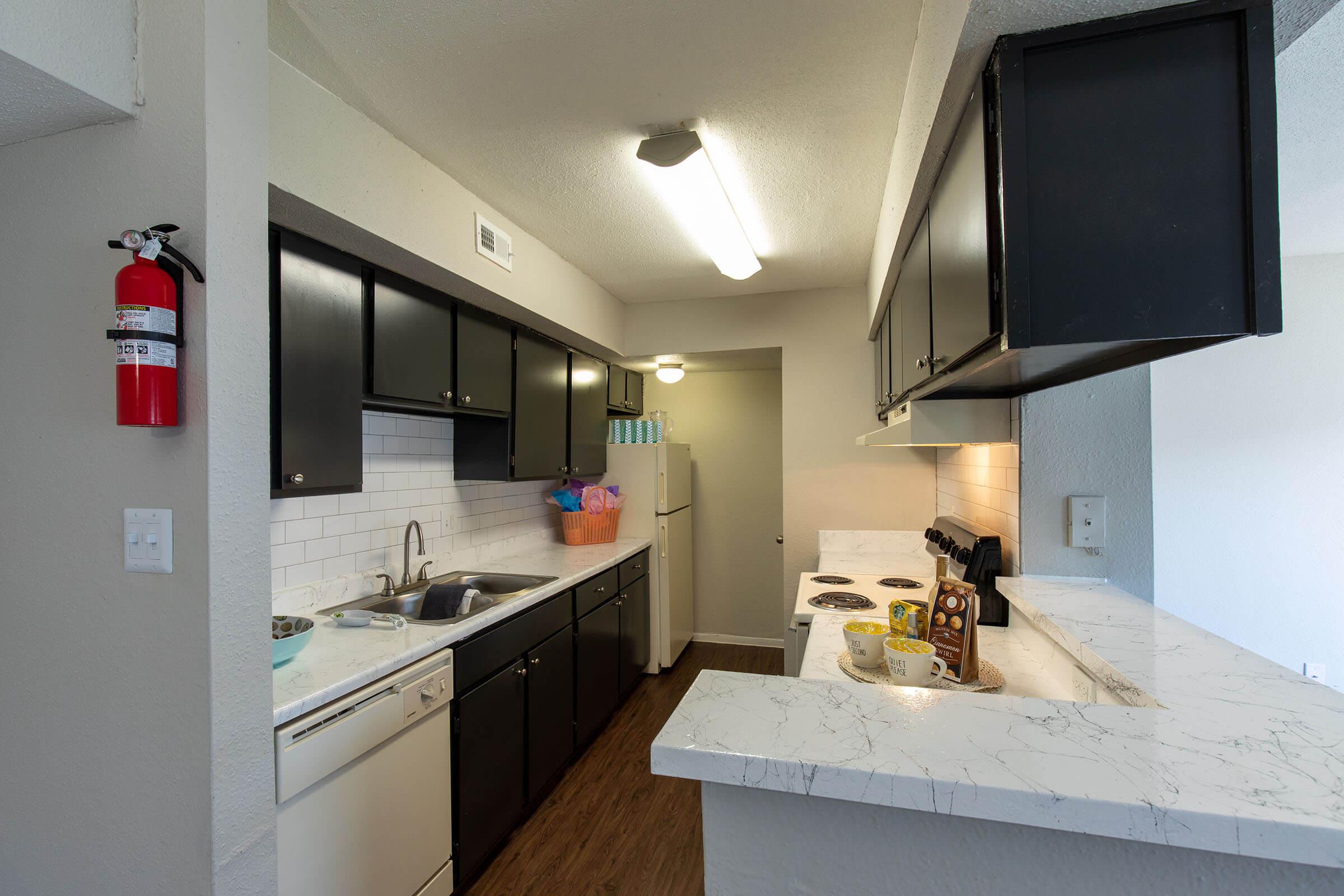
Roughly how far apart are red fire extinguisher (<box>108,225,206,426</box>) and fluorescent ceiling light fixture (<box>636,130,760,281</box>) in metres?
1.36

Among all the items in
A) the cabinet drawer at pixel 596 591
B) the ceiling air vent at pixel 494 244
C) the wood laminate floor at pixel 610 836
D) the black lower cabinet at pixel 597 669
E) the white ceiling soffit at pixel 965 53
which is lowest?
the wood laminate floor at pixel 610 836

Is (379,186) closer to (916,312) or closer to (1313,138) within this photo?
(916,312)

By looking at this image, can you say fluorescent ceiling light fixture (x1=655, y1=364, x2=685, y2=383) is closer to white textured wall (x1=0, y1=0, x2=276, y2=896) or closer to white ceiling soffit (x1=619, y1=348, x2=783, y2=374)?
white ceiling soffit (x1=619, y1=348, x2=783, y2=374)

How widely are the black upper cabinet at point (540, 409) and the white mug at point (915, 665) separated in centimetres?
197

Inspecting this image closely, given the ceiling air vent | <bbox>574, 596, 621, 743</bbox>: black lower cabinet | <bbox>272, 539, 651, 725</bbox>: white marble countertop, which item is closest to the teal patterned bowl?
<bbox>272, 539, 651, 725</bbox>: white marble countertop

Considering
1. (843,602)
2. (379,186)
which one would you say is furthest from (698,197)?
(843,602)

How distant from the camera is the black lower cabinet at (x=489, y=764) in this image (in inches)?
75.1

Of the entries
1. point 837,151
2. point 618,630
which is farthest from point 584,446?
point 837,151

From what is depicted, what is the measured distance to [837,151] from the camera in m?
1.95

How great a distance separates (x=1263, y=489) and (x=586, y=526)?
10.8ft

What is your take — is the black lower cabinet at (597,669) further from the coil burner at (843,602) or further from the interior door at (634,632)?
the coil burner at (843,602)

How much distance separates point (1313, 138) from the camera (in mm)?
1715

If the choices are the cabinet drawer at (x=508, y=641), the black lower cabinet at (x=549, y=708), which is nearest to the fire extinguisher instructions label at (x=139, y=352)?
the cabinet drawer at (x=508, y=641)

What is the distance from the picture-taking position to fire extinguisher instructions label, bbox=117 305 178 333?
100 cm
